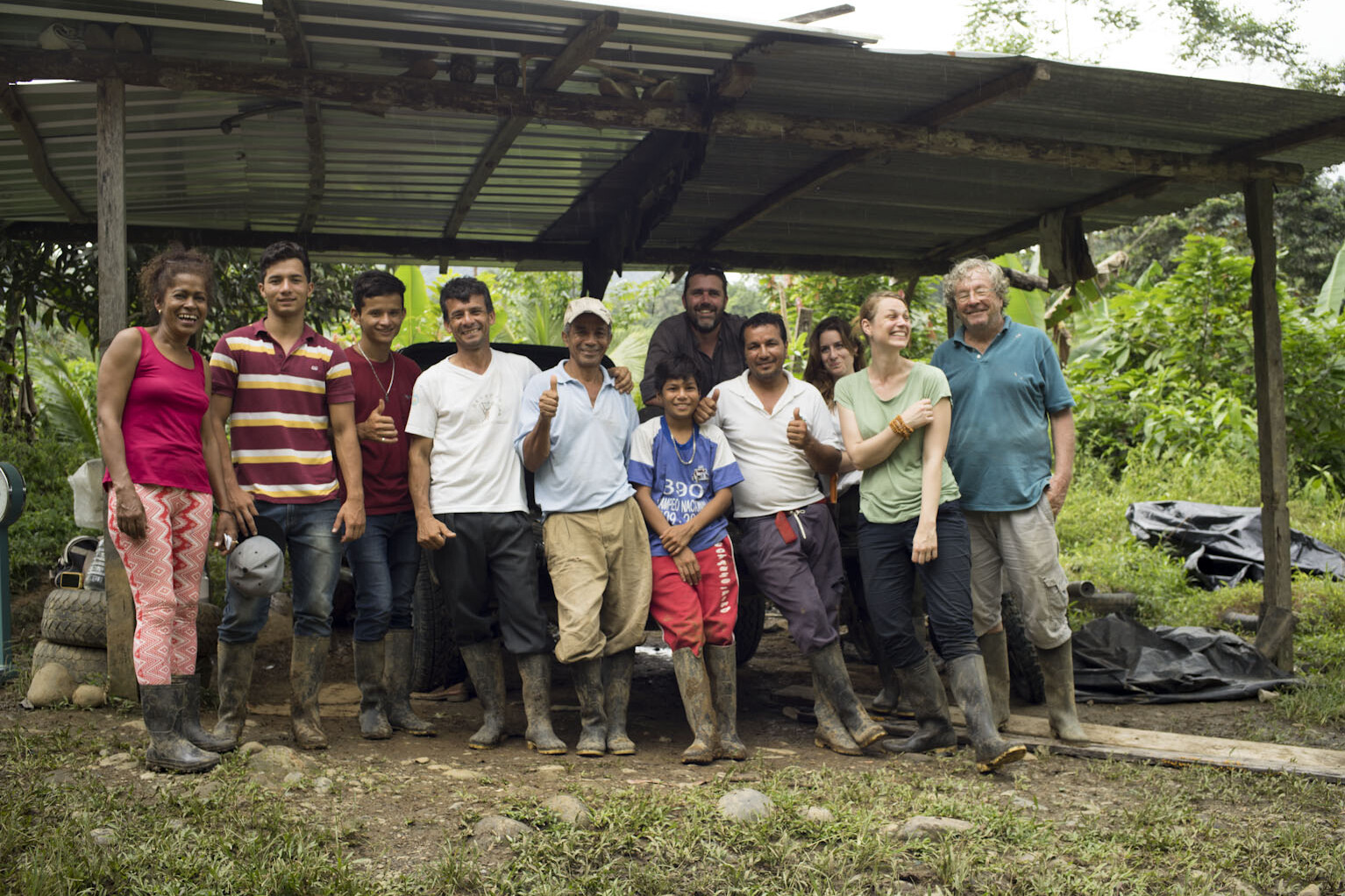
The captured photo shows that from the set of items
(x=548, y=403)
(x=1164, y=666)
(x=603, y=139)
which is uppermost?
(x=603, y=139)

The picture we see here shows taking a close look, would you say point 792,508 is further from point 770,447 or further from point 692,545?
point 692,545

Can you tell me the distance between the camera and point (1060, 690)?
17.2ft

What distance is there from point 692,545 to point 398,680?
155 cm

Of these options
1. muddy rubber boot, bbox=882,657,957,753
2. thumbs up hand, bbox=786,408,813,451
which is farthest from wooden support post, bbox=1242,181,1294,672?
thumbs up hand, bbox=786,408,813,451

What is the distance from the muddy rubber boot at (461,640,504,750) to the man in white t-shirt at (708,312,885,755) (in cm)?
127

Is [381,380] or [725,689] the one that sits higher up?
[381,380]

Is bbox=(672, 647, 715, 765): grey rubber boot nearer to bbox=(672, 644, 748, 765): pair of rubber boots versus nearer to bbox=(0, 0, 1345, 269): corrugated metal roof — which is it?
bbox=(672, 644, 748, 765): pair of rubber boots

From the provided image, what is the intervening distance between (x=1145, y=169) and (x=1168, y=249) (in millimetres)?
20299

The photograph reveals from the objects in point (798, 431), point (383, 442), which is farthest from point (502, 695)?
point (798, 431)

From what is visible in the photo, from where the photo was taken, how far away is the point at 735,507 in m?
5.15

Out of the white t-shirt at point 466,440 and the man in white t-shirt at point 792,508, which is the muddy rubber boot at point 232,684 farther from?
the man in white t-shirt at point 792,508

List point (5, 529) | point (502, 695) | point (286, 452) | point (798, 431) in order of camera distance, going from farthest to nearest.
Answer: point (5, 529) < point (502, 695) < point (798, 431) < point (286, 452)

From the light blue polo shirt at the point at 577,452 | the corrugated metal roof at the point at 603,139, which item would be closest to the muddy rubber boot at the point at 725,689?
the light blue polo shirt at the point at 577,452

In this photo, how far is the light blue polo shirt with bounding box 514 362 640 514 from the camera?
4.79 metres
